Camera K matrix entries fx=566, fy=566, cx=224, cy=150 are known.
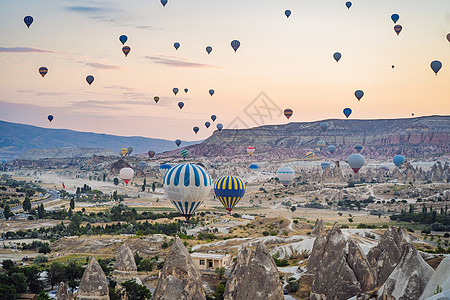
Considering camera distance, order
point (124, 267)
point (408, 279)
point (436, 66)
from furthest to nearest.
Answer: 1. point (436, 66)
2. point (124, 267)
3. point (408, 279)

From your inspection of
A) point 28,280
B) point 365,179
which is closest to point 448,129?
point 365,179

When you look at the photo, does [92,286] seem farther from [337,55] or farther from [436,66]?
[337,55]

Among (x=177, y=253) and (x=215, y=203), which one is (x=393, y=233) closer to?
(x=177, y=253)

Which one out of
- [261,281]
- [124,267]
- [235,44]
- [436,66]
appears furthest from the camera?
[235,44]

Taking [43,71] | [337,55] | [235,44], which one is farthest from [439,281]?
[43,71]

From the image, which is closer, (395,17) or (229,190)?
(229,190)

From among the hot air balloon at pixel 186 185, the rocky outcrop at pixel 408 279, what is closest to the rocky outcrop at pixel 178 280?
the rocky outcrop at pixel 408 279

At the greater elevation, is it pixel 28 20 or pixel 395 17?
pixel 395 17

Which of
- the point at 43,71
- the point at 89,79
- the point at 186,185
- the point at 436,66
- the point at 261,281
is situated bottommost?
the point at 261,281

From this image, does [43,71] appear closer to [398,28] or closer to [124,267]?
[398,28]
